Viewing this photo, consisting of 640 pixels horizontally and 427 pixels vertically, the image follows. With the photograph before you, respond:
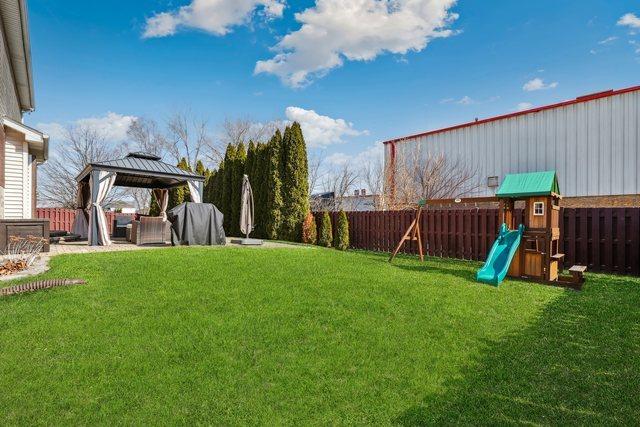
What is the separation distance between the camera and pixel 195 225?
10188mm

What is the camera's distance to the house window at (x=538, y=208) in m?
6.60

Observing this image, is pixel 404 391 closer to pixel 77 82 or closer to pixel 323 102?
pixel 323 102

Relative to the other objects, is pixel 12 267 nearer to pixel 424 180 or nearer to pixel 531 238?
pixel 531 238

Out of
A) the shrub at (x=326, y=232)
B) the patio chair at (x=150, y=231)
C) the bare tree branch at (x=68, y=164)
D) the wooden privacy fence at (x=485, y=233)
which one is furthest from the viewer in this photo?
the bare tree branch at (x=68, y=164)

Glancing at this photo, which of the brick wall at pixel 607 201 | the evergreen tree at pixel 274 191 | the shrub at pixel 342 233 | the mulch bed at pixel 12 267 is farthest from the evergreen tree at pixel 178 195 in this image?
the brick wall at pixel 607 201

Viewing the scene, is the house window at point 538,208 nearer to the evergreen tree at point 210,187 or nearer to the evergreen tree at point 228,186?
the evergreen tree at point 228,186

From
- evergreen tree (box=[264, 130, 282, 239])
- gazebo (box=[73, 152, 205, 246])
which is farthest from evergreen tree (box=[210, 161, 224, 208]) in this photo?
evergreen tree (box=[264, 130, 282, 239])

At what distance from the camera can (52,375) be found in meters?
2.71

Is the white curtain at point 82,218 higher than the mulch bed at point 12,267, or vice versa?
the white curtain at point 82,218

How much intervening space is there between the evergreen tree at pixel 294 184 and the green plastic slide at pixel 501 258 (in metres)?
7.74

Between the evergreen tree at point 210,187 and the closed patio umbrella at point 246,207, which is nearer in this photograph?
the closed patio umbrella at point 246,207

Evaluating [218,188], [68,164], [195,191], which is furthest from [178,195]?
[68,164]

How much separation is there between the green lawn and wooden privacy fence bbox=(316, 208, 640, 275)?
105 inches

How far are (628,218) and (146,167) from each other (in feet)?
39.6
